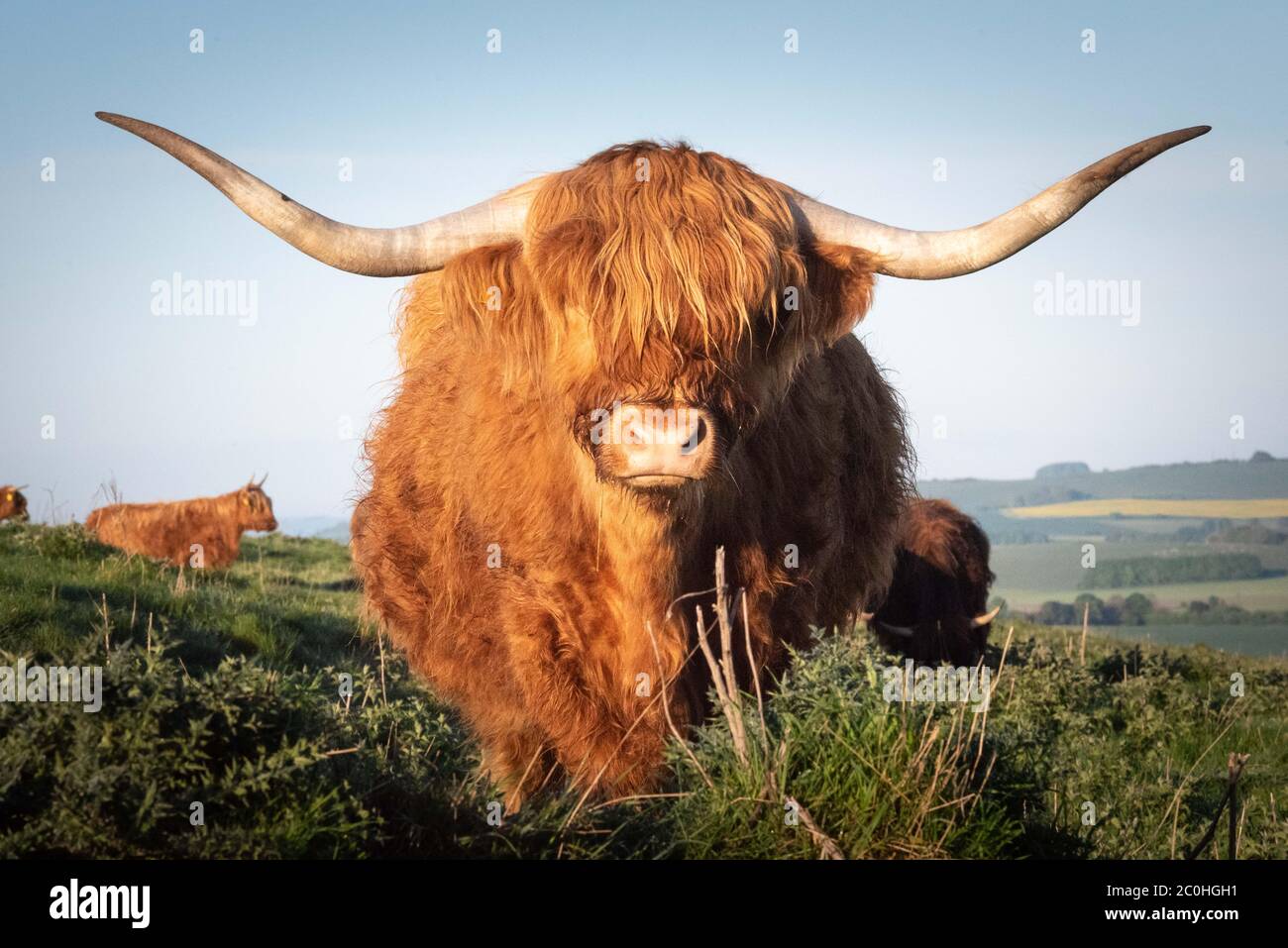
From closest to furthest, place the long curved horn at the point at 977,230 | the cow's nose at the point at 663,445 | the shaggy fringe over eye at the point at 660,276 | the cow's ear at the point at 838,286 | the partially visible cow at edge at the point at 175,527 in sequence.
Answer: the cow's nose at the point at 663,445
the shaggy fringe over eye at the point at 660,276
the long curved horn at the point at 977,230
the cow's ear at the point at 838,286
the partially visible cow at edge at the point at 175,527

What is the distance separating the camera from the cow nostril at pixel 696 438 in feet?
11.2

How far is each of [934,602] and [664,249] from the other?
5906 mm

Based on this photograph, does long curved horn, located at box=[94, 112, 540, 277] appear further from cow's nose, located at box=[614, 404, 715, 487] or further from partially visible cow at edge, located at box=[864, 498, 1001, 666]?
partially visible cow at edge, located at box=[864, 498, 1001, 666]

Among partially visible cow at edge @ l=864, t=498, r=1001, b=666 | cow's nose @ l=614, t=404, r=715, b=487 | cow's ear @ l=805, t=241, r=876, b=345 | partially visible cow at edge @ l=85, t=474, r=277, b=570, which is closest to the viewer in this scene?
cow's nose @ l=614, t=404, r=715, b=487

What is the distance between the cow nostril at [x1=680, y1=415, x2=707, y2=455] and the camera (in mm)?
3418

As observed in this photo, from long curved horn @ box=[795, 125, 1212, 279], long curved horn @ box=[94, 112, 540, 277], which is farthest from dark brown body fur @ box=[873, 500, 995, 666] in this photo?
long curved horn @ box=[94, 112, 540, 277]

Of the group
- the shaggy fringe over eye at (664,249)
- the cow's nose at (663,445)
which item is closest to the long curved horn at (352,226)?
the shaggy fringe over eye at (664,249)

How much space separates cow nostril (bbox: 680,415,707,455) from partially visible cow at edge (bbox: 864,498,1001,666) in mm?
5583

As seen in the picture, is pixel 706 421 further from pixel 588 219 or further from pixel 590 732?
pixel 590 732

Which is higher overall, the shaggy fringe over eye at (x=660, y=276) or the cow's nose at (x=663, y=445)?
the shaggy fringe over eye at (x=660, y=276)

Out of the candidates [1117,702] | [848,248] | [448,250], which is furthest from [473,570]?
[1117,702]

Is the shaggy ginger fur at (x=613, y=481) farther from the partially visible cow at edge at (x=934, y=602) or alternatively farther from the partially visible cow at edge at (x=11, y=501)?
the partially visible cow at edge at (x=11, y=501)

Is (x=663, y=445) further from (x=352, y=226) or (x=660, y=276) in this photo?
(x=352, y=226)
